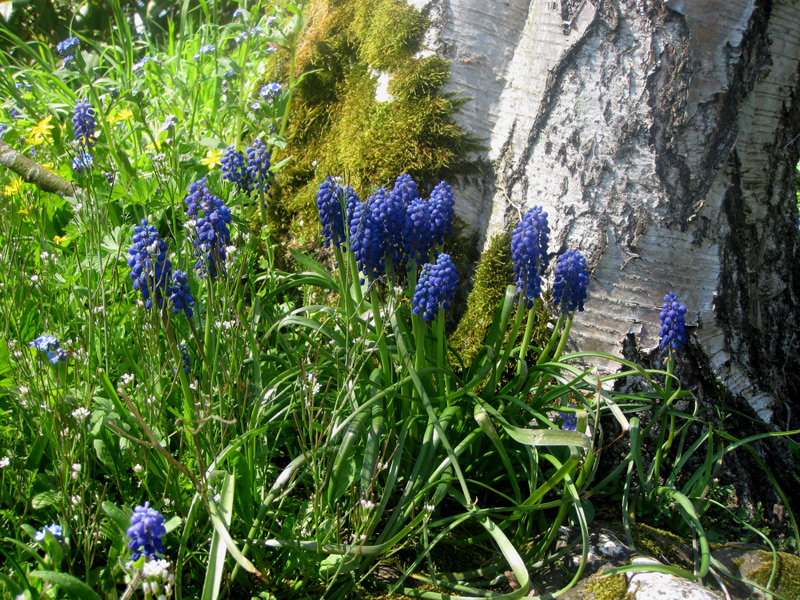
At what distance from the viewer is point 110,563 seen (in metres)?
1.88

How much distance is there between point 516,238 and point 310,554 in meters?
1.21

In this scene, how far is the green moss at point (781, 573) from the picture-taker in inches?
92.5

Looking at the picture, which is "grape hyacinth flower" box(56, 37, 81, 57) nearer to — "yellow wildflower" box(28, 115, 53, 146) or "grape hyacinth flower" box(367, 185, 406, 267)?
"yellow wildflower" box(28, 115, 53, 146)

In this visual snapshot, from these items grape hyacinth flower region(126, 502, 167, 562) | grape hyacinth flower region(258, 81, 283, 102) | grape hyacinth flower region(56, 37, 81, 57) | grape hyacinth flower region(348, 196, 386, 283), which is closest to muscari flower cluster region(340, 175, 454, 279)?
grape hyacinth flower region(348, 196, 386, 283)

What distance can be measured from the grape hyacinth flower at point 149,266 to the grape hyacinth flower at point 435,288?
2.49 feet

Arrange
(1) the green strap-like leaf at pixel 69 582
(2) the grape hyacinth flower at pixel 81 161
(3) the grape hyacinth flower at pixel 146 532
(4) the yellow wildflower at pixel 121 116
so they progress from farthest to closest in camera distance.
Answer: (4) the yellow wildflower at pixel 121 116 → (2) the grape hyacinth flower at pixel 81 161 → (1) the green strap-like leaf at pixel 69 582 → (3) the grape hyacinth flower at pixel 146 532

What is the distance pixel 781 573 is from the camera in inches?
95.0

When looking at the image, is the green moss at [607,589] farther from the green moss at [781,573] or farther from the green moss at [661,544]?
A: the green moss at [781,573]

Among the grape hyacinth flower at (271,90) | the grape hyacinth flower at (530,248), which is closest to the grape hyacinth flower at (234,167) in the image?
the grape hyacinth flower at (271,90)

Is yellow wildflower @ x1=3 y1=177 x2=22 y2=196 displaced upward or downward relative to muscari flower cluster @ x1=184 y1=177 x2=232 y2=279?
downward

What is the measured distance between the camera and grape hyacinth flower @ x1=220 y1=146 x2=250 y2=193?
9.21ft

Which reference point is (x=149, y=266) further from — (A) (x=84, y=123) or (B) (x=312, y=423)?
(A) (x=84, y=123)

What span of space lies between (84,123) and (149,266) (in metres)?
1.30

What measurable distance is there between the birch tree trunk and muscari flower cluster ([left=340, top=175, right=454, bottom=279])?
757 mm
